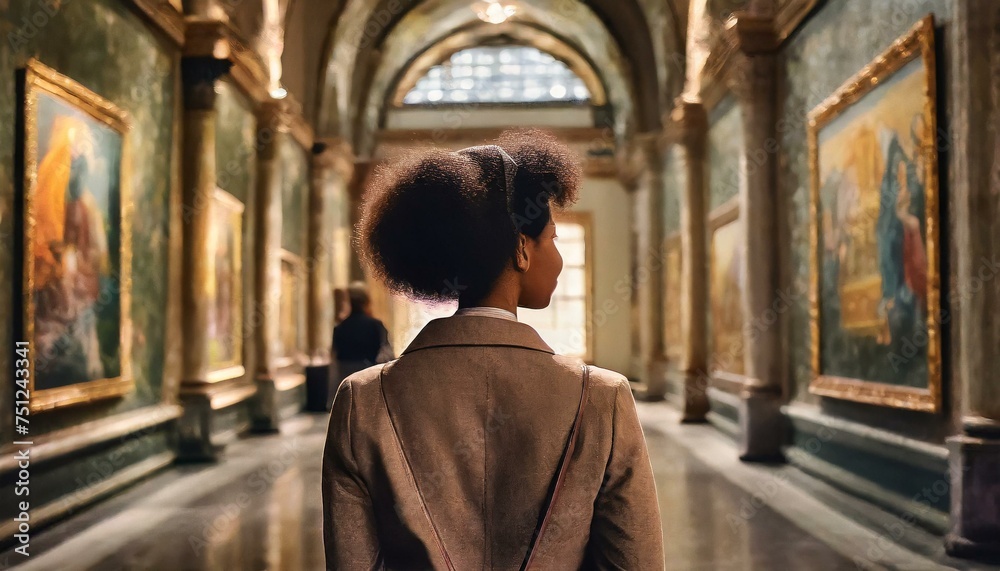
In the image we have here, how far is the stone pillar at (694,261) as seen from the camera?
1081 cm

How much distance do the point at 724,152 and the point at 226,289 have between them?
6119 millimetres

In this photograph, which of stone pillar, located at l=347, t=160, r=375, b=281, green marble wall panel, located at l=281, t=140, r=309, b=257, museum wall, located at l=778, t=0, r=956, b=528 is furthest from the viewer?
stone pillar, located at l=347, t=160, r=375, b=281

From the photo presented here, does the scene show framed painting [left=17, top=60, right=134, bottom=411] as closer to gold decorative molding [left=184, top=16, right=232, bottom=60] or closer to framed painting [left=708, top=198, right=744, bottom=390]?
gold decorative molding [left=184, top=16, right=232, bottom=60]

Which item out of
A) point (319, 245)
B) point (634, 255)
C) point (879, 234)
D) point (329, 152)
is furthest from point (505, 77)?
point (879, 234)

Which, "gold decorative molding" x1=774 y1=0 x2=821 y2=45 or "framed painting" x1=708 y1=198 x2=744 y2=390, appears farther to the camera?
"framed painting" x1=708 y1=198 x2=744 y2=390

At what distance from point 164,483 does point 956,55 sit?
645 centimetres

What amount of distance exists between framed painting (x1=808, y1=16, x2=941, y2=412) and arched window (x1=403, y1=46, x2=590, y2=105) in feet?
36.8

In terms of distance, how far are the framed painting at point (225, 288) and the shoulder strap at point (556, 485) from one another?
7.43 m

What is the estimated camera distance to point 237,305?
31.0 feet

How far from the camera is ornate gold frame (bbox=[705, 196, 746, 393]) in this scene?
9133 mm

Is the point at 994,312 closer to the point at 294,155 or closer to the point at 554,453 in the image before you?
the point at 554,453

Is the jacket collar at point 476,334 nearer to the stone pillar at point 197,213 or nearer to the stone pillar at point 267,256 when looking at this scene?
the stone pillar at point 197,213

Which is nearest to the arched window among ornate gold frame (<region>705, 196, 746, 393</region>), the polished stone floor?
ornate gold frame (<region>705, 196, 746, 393</region>)

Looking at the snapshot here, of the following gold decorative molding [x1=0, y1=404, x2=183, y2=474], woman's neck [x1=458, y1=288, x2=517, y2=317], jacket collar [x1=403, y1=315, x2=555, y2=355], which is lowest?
gold decorative molding [x1=0, y1=404, x2=183, y2=474]
